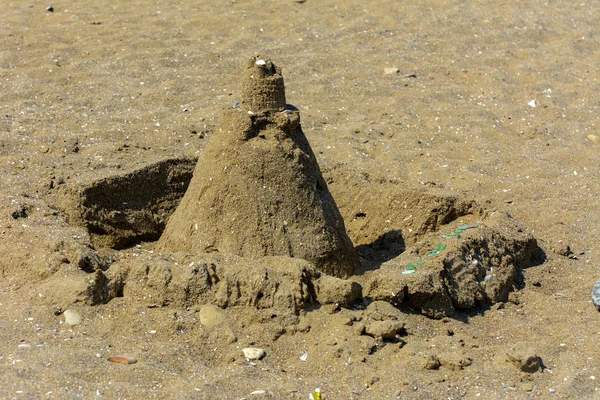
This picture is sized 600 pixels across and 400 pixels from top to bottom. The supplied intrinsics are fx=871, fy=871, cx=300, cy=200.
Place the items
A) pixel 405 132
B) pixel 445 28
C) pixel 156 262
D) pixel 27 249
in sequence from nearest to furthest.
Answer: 1. pixel 156 262
2. pixel 27 249
3. pixel 405 132
4. pixel 445 28

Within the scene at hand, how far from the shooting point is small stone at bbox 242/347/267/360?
3.66m

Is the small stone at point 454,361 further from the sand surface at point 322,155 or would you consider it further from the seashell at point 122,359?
the seashell at point 122,359

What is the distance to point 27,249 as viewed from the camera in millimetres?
4301

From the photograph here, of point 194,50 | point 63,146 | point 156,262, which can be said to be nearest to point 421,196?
point 156,262

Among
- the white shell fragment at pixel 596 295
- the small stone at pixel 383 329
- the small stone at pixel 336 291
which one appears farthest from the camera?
the white shell fragment at pixel 596 295

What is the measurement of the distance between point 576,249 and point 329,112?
8.94 feet

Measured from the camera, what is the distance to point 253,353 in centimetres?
368

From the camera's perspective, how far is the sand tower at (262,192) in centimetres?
434

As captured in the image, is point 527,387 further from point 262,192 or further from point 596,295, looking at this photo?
point 262,192

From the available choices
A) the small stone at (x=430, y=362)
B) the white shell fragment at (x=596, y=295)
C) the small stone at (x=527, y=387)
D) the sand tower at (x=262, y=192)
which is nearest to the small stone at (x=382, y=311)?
the small stone at (x=430, y=362)

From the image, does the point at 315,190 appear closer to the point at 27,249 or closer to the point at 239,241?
the point at 239,241

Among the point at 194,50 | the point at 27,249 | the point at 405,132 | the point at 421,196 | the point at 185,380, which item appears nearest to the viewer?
the point at 185,380

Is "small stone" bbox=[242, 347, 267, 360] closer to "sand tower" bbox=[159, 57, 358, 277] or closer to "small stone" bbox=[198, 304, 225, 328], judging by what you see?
"small stone" bbox=[198, 304, 225, 328]

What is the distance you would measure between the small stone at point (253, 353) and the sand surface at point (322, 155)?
0.14 feet
